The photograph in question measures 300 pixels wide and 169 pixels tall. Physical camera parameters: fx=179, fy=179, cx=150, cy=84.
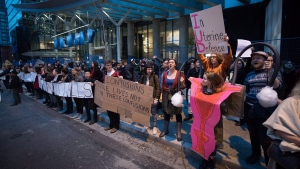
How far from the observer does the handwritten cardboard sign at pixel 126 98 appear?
4.02 meters

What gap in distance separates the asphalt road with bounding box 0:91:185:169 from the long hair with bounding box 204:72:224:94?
Answer: 157cm

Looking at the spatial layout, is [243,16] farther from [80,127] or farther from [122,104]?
[80,127]

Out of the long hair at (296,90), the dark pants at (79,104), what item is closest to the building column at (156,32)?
the dark pants at (79,104)

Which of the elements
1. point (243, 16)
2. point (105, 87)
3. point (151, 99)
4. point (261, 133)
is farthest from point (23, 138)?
point (243, 16)

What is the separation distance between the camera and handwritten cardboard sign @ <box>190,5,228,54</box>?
286 centimetres

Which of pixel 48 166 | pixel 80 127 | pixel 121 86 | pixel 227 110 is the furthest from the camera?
pixel 80 127

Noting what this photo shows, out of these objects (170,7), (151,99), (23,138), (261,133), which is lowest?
(23,138)

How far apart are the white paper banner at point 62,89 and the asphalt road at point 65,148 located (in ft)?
3.13

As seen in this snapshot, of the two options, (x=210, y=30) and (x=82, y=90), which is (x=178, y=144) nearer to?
(x=210, y=30)

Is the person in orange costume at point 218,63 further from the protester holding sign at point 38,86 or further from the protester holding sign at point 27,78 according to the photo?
the protester holding sign at point 27,78

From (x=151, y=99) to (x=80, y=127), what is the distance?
2.60 metres

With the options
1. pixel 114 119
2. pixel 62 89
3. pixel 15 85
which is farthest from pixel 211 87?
pixel 15 85

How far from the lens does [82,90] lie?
560 cm

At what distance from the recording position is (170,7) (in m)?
16.6
